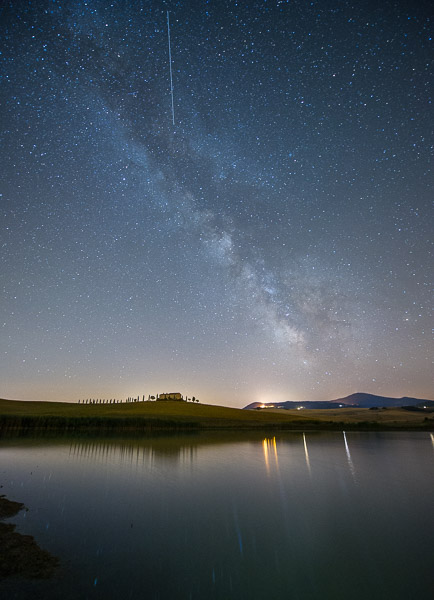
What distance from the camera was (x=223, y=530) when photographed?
9.80 meters

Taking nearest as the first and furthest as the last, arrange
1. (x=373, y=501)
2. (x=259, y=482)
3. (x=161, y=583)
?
1. (x=161, y=583)
2. (x=373, y=501)
3. (x=259, y=482)

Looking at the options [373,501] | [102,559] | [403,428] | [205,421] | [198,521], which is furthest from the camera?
[403,428]

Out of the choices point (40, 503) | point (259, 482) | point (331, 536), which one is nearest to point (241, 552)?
point (331, 536)

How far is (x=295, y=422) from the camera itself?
233ft

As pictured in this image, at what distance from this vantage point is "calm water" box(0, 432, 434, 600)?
6.54 metres

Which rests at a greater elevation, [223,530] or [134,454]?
[134,454]

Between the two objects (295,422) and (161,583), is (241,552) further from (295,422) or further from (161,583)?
(295,422)

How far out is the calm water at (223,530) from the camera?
6.54m

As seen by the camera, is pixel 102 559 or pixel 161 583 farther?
pixel 102 559

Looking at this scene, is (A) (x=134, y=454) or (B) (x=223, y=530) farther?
(A) (x=134, y=454)

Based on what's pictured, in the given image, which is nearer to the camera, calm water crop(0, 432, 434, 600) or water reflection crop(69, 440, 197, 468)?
calm water crop(0, 432, 434, 600)

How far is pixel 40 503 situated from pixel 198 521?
249 inches

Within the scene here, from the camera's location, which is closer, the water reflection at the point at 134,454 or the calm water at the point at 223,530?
the calm water at the point at 223,530

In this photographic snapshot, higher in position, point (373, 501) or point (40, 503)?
point (40, 503)
